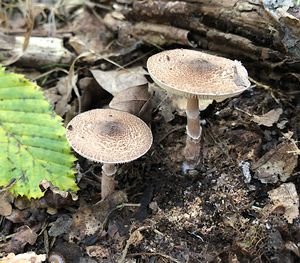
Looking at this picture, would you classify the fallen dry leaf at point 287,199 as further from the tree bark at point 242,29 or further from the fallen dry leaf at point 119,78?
the fallen dry leaf at point 119,78

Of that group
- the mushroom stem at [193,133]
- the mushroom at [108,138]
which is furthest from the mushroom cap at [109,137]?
the mushroom stem at [193,133]

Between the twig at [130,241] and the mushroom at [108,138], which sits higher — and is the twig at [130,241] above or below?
below

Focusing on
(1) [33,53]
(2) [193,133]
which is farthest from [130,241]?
(1) [33,53]

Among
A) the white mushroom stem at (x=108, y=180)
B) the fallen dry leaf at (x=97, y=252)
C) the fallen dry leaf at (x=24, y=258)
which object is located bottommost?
the fallen dry leaf at (x=24, y=258)

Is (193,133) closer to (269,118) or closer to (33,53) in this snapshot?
(269,118)

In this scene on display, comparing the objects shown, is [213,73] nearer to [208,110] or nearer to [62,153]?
[208,110]

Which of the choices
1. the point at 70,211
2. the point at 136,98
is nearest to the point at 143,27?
the point at 136,98
